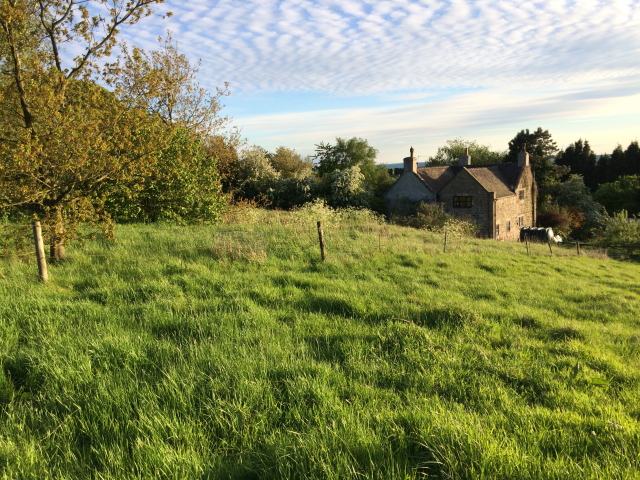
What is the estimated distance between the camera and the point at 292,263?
10375mm

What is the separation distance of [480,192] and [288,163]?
17.8 m

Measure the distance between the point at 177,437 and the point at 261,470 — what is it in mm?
803

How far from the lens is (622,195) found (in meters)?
57.2

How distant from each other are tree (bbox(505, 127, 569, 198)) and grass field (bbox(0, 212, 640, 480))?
50.6m

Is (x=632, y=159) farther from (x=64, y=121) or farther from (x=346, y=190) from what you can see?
(x=64, y=121)

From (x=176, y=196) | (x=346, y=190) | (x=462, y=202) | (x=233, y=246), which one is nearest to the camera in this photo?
(x=233, y=246)

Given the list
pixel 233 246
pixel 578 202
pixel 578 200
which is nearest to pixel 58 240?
pixel 233 246

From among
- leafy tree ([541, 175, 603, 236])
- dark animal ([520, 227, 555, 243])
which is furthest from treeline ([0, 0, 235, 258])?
leafy tree ([541, 175, 603, 236])

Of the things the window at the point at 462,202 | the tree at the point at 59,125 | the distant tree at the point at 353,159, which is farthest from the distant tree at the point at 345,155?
the tree at the point at 59,125

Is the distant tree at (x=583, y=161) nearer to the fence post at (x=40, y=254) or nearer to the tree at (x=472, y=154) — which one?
the tree at (x=472, y=154)

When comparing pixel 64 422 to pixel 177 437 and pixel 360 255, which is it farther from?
pixel 360 255

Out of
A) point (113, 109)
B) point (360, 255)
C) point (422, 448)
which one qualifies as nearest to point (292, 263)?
point (360, 255)

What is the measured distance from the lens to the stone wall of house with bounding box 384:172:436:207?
36.8 m

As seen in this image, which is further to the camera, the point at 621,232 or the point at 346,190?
the point at 621,232
